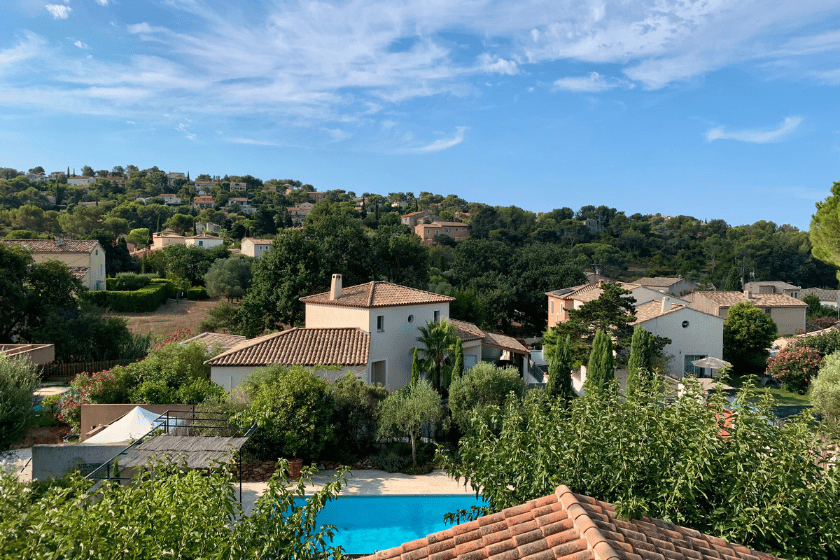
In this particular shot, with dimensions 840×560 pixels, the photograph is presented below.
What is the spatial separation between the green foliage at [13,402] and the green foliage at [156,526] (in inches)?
473

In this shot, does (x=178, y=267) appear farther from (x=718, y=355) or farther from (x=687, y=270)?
(x=687, y=270)

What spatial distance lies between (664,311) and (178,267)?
56.9m

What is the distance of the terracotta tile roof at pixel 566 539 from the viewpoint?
5.77 metres

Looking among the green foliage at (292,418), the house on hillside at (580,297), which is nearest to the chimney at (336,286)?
the green foliage at (292,418)

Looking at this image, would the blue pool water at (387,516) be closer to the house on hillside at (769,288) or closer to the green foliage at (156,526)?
the green foliage at (156,526)

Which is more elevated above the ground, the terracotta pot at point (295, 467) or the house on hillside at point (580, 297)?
the house on hillside at point (580, 297)

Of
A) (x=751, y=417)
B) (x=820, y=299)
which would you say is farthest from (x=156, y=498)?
(x=820, y=299)

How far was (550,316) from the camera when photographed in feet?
175

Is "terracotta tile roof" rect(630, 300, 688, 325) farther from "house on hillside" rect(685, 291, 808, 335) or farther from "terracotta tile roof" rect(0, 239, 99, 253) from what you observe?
"terracotta tile roof" rect(0, 239, 99, 253)

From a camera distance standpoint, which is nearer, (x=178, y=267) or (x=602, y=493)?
(x=602, y=493)


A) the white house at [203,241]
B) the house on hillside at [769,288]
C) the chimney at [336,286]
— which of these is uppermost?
the white house at [203,241]

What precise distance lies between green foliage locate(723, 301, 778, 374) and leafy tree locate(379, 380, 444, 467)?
99.3 feet

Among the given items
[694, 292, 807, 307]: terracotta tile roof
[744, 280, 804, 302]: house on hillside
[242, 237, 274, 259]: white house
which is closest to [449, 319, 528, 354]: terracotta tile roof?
[694, 292, 807, 307]: terracotta tile roof

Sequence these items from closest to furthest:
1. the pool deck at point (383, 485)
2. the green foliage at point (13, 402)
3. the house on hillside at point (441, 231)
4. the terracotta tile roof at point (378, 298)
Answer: the green foliage at point (13, 402) → the pool deck at point (383, 485) → the terracotta tile roof at point (378, 298) → the house on hillside at point (441, 231)
